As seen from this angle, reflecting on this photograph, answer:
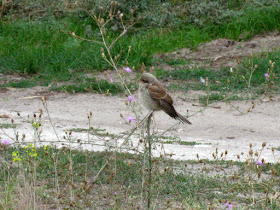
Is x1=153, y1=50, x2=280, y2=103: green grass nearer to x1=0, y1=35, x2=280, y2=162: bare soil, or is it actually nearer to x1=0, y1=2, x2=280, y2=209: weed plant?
x1=0, y1=35, x2=280, y2=162: bare soil

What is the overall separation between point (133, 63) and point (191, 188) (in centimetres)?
565

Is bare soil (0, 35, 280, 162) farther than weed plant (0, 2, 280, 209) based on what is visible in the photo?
Yes

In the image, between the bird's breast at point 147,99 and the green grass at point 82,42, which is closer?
the bird's breast at point 147,99

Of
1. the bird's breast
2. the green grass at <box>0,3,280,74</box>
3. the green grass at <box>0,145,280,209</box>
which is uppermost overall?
the green grass at <box>0,3,280,74</box>

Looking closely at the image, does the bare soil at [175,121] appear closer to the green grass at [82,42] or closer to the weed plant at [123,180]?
the weed plant at [123,180]

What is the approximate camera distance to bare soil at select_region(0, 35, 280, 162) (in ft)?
22.2

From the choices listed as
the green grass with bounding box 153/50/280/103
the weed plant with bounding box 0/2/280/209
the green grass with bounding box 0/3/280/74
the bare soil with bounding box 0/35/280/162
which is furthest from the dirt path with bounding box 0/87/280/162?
the green grass with bounding box 0/3/280/74

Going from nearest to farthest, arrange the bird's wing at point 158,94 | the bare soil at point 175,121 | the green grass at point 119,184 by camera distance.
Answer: the green grass at point 119,184 < the bird's wing at point 158,94 < the bare soil at point 175,121

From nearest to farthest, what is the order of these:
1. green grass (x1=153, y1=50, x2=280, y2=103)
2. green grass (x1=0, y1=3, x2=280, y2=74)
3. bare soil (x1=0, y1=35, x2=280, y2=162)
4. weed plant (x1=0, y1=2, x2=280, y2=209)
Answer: weed plant (x1=0, y1=2, x2=280, y2=209) → bare soil (x1=0, y1=35, x2=280, y2=162) → green grass (x1=153, y1=50, x2=280, y2=103) → green grass (x1=0, y1=3, x2=280, y2=74)

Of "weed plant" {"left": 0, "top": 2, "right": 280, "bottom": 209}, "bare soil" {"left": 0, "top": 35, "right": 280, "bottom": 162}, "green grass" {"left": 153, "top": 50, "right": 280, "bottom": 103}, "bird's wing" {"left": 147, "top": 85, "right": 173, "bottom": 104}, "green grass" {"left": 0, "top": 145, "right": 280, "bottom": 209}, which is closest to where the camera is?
"weed plant" {"left": 0, "top": 2, "right": 280, "bottom": 209}

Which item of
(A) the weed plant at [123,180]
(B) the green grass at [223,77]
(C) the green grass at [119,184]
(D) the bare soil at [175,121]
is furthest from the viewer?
(B) the green grass at [223,77]

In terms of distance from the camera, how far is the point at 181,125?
8.16m

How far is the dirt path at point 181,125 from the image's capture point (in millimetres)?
6814

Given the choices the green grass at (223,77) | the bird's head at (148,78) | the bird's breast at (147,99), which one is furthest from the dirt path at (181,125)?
the bird's head at (148,78)
